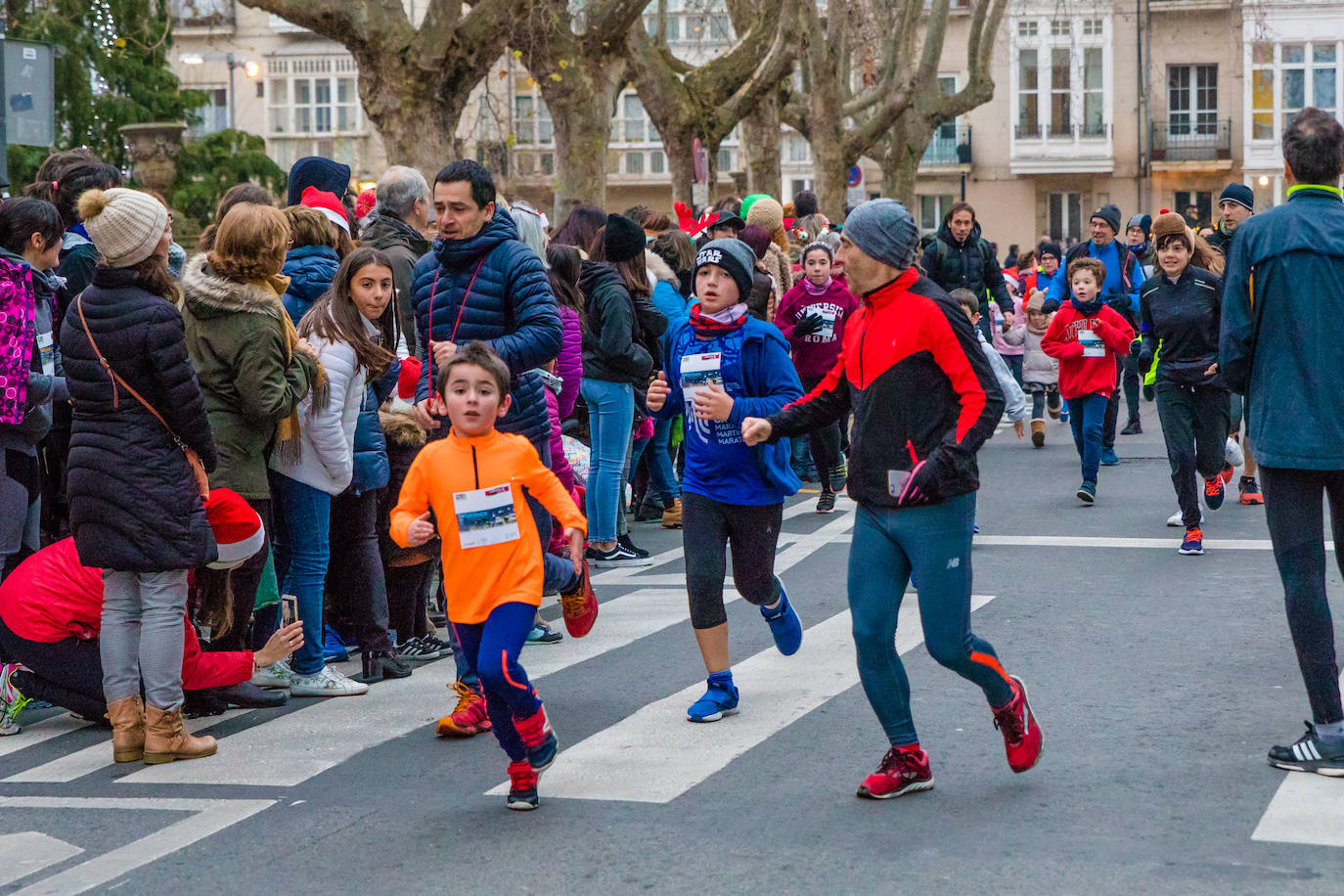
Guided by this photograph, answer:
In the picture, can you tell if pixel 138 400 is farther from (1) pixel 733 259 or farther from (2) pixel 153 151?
(2) pixel 153 151

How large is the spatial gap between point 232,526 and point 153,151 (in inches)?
401

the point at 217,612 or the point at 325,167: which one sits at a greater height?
the point at 325,167

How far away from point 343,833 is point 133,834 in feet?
2.21

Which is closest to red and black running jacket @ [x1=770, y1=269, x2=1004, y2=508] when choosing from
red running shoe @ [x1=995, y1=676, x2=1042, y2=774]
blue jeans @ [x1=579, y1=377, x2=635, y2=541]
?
red running shoe @ [x1=995, y1=676, x2=1042, y2=774]

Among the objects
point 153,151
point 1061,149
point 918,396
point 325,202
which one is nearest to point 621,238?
point 325,202

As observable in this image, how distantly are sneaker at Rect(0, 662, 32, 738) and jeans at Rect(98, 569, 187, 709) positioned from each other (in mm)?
634

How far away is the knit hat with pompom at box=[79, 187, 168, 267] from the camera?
19.7 feet

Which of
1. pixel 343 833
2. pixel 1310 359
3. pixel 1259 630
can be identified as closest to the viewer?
pixel 343 833

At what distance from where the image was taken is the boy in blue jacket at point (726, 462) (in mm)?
6461

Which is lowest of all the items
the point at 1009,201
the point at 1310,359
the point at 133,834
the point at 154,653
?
the point at 133,834

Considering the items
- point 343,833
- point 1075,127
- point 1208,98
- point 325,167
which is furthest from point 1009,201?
point 343,833

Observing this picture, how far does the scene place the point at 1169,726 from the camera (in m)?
6.20

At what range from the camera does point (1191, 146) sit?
179 feet

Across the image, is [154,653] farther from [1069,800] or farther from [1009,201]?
[1009,201]
